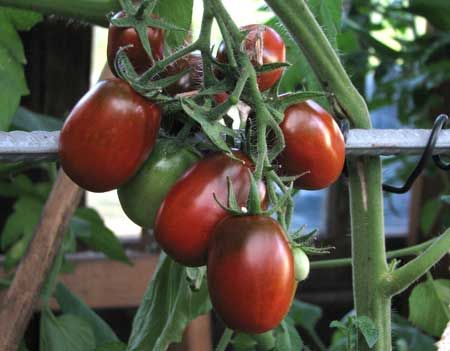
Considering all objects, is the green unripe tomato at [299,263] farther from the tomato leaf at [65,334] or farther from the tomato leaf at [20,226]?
the tomato leaf at [20,226]

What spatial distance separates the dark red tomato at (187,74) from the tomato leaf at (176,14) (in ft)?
0.25

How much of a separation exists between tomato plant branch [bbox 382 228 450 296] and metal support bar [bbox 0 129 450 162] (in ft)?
0.24

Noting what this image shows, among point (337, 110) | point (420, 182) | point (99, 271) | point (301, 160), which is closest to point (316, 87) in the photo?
point (337, 110)

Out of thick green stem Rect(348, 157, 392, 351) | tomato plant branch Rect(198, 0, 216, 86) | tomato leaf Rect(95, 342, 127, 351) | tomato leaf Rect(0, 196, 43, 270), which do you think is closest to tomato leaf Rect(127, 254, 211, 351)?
tomato leaf Rect(95, 342, 127, 351)

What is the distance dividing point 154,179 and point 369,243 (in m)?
0.21

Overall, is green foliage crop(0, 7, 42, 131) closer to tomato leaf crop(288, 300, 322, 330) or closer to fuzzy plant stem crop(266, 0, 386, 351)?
fuzzy plant stem crop(266, 0, 386, 351)

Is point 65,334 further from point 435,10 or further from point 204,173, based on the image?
point 435,10

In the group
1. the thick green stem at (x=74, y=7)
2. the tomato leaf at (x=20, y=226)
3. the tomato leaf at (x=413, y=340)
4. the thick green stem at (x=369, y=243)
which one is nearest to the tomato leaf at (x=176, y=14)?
the thick green stem at (x=74, y=7)

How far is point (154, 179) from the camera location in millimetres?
490

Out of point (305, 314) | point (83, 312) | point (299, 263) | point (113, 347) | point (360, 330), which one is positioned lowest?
point (305, 314)

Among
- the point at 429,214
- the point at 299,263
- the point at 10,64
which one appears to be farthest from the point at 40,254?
the point at 429,214

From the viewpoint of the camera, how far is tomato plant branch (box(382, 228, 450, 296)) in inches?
23.2

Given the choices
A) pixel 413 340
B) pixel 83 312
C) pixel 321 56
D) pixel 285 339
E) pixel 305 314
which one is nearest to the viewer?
pixel 321 56

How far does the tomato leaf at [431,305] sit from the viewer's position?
723 mm
